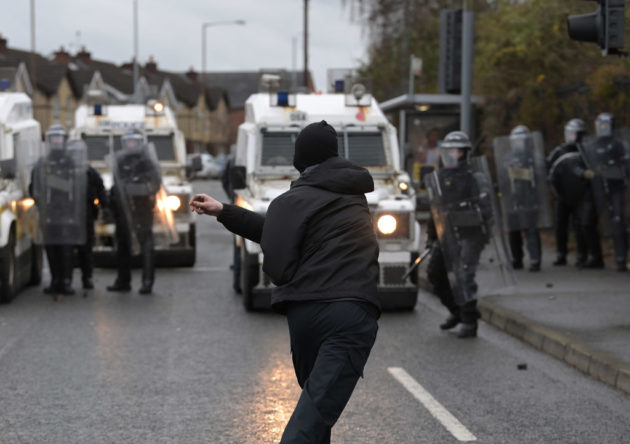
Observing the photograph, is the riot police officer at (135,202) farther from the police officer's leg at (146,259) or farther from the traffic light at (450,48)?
the traffic light at (450,48)

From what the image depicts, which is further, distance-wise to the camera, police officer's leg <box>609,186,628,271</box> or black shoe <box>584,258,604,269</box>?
black shoe <box>584,258,604,269</box>

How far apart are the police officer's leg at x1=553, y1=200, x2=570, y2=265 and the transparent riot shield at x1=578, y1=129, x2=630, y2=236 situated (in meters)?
0.80

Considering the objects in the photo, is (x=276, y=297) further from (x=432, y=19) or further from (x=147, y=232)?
(x=432, y=19)

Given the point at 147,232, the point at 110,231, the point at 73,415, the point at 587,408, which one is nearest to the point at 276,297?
the point at 73,415

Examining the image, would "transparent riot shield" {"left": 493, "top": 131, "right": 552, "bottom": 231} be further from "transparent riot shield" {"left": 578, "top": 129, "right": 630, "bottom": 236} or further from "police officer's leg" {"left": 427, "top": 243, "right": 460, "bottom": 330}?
"police officer's leg" {"left": 427, "top": 243, "right": 460, "bottom": 330}

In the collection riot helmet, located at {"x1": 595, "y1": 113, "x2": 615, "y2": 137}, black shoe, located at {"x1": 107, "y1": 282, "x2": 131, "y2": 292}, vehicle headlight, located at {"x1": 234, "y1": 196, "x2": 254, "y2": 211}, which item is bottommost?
black shoe, located at {"x1": 107, "y1": 282, "x2": 131, "y2": 292}

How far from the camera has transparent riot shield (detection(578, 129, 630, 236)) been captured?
567 inches

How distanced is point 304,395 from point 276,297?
1.57 ft

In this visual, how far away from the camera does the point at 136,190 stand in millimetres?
13773

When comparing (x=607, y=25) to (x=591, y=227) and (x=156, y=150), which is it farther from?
(x=156, y=150)

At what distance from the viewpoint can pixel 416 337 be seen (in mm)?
10500

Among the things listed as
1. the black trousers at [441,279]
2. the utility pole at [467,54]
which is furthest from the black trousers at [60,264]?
the utility pole at [467,54]

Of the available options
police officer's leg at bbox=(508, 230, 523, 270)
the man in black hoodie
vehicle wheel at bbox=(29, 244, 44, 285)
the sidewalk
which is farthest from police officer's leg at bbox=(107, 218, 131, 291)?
the man in black hoodie

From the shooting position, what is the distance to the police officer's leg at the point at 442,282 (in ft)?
35.1
